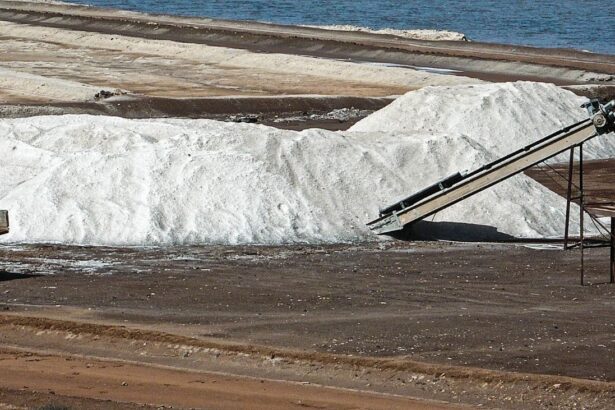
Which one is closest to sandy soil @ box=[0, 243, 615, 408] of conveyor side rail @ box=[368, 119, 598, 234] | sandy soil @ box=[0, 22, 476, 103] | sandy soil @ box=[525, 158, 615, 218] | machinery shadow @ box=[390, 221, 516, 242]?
conveyor side rail @ box=[368, 119, 598, 234]

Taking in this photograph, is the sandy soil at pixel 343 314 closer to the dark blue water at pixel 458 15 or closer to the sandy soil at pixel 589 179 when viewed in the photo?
the sandy soil at pixel 589 179

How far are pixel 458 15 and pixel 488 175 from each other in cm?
8093

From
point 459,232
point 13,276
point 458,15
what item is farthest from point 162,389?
point 458,15

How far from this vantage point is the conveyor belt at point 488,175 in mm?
23219

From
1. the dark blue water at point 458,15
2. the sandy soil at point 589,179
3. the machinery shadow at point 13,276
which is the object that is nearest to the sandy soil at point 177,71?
the sandy soil at point 589,179

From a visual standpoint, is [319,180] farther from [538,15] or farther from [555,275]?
[538,15]

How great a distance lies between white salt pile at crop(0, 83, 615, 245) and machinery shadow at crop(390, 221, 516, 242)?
0.19m

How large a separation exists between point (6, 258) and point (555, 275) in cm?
883

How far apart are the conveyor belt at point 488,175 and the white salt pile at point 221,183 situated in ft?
2.46

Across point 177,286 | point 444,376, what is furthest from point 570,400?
point 177,286

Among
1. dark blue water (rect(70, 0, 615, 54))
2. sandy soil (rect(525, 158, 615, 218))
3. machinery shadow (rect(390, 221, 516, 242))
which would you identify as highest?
dark blue water (rect(70, 0, 615, 54))

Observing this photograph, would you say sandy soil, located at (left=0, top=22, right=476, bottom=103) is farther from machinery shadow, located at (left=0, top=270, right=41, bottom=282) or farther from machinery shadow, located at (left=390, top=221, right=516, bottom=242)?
machinery shadow, located at (left=0, top=270, right=41, bottom=282)

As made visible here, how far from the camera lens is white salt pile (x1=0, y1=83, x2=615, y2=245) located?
24.5 m

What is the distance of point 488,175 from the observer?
2425cm
